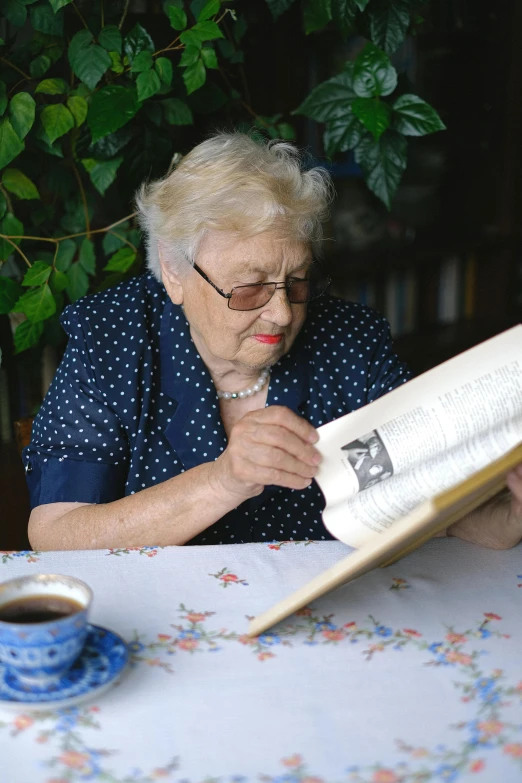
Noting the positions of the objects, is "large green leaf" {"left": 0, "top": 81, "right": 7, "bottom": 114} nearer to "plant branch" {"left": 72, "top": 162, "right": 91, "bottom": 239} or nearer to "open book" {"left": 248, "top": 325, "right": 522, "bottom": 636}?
"plant branch" {"left": 72, "top": 162, "right": 91, "bottom": 239}

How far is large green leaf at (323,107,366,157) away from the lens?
206 cm

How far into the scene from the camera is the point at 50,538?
1.46 m

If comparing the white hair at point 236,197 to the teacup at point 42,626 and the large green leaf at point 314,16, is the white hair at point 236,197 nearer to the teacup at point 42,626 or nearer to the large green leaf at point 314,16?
the large green leaf at point 314,16

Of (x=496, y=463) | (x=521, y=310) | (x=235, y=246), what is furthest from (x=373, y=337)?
(x=521, y=310)

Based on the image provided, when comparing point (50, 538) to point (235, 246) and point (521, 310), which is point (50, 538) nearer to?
point (235, 246)

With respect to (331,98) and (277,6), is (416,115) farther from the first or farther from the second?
(277,6)

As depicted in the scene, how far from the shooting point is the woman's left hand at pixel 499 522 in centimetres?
126

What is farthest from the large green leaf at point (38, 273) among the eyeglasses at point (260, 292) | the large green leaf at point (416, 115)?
the large green leaf at point (416, 115)

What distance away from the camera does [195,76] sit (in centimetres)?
198

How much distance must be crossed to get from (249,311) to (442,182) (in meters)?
2.90

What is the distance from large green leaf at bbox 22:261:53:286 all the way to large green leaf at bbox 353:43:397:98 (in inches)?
32.7

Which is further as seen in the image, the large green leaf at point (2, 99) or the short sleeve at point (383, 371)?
the large green leaf at point (2, 99)

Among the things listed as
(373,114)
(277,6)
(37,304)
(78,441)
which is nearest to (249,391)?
(78,441)

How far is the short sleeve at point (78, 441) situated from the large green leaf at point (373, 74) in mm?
872
